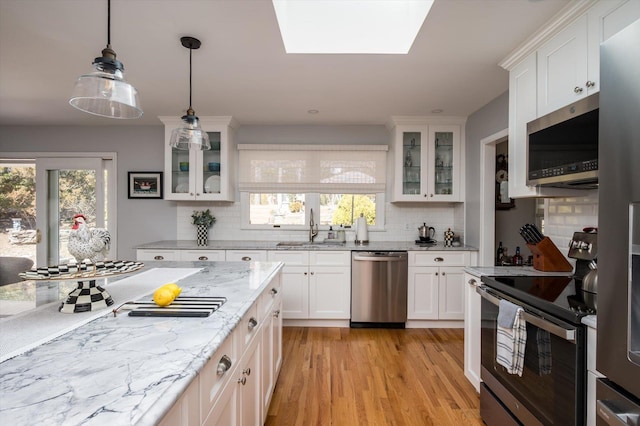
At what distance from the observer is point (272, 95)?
320 cm

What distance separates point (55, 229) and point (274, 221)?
9.60 ft

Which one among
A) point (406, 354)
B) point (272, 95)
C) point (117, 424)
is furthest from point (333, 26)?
point (406, 354)

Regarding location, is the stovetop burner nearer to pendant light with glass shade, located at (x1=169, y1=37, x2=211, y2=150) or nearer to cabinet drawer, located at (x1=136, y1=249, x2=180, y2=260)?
pendant light with glass shade, located at (x1=169, y1=37, x2=211, y2=150)

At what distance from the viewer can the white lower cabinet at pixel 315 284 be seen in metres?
3.69

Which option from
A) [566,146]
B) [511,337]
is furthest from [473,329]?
[566,146]

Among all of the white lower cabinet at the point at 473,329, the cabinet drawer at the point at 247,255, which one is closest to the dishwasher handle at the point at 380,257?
the cabinet drawer at the point at 247,255

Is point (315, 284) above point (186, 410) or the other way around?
the other way around

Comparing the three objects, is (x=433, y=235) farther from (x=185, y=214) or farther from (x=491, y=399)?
(x=185, y=214)

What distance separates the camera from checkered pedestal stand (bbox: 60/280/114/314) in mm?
1262

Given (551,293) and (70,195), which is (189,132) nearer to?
(551,293)

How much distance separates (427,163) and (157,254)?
10.9 ft

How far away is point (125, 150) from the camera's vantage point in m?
4.34

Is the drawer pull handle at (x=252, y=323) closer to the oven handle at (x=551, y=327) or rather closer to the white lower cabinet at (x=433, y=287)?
the oven handle at (x=551, y=327)

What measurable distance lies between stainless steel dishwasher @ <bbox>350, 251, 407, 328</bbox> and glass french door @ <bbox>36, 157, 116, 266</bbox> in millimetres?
3244
